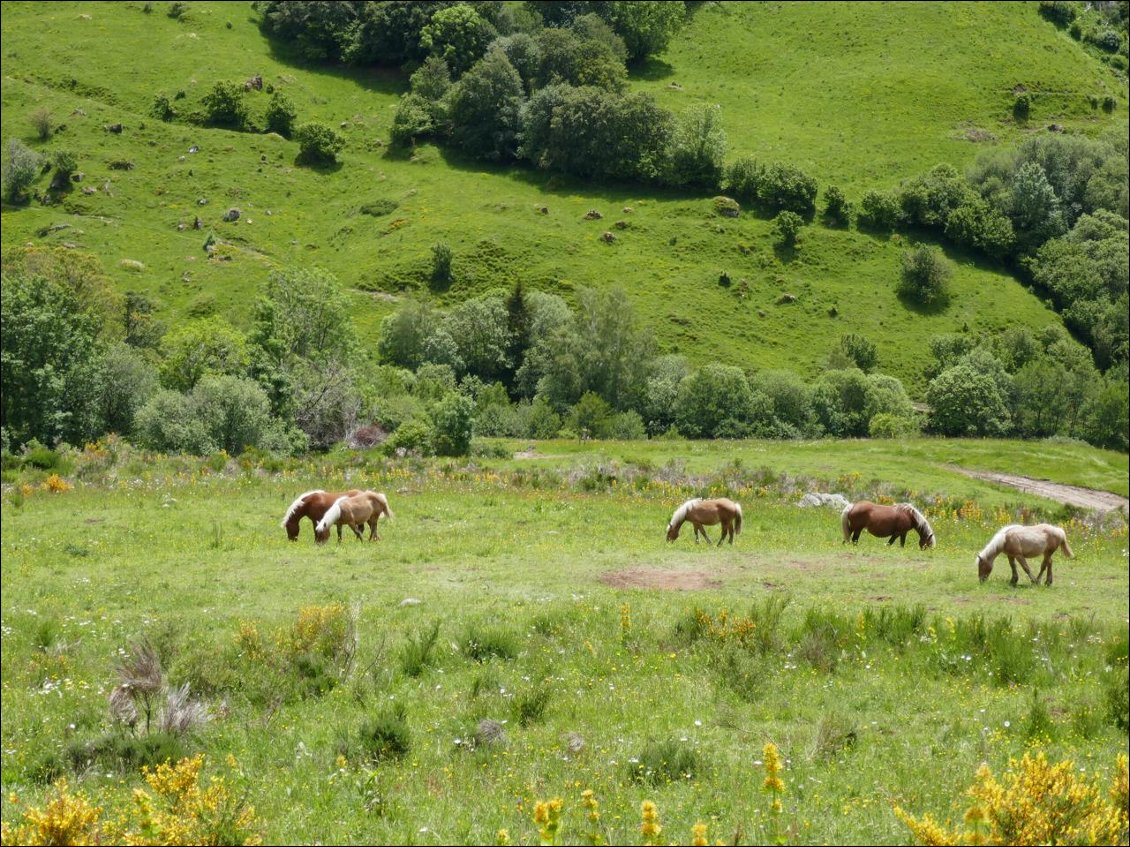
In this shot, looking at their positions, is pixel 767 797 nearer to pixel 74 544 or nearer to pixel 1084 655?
pixel 1084 655

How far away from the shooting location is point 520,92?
5837 inches

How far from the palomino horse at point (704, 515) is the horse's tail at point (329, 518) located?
29.6 ft

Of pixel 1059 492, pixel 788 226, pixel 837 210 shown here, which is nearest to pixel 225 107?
pixel 788 226

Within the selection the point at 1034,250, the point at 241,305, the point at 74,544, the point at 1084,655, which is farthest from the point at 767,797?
the point at 1034,250

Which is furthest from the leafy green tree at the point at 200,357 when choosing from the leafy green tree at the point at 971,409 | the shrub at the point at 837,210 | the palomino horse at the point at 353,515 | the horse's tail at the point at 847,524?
the shrub at the point at 837,210

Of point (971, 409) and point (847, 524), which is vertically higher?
point (847, 524)

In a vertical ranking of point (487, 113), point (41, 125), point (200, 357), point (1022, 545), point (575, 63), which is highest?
point (575, 63)

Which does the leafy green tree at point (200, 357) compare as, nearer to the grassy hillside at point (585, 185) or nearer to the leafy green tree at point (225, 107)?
the grassy hillside at point (585, 185)

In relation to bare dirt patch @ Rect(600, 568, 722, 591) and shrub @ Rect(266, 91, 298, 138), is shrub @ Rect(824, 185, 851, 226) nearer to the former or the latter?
shrub @ Rect(266, 91, 298, 138)

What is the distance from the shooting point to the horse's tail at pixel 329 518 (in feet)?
81.8

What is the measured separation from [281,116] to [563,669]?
461ft

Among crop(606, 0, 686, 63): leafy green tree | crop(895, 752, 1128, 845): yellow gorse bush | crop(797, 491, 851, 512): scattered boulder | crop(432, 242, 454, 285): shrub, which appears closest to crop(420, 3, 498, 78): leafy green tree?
crop(606, 0, 686, 63): leafy green tree

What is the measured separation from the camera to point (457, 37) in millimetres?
164250

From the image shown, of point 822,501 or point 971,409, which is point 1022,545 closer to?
point 822,501
